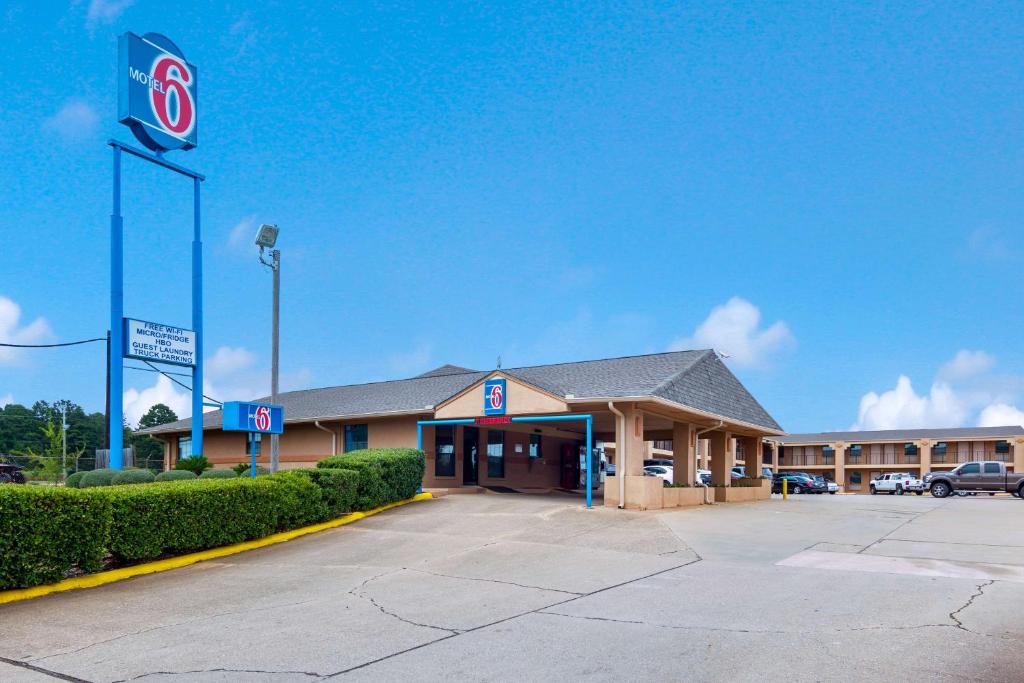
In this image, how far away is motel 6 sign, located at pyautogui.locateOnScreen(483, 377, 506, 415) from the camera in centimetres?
2195

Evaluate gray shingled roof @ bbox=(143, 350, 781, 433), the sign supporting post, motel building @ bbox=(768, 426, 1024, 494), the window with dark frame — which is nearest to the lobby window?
gray shingled roof @ bbox=(143, 350, 781, 433)

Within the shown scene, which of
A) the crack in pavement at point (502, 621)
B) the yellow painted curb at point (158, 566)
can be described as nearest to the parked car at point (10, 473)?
the yellow painted curb at point (158, 566)

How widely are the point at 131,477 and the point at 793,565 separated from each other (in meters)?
12.9

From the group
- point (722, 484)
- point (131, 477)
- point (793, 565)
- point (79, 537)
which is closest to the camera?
point (79, 537)

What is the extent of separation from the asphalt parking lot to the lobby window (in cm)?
871

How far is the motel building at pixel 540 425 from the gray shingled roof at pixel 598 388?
0.20ft

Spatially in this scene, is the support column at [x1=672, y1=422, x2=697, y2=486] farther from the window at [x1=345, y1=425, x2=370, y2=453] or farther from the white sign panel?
the white sign panel

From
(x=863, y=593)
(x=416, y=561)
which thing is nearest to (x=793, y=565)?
(x=863, y=593)

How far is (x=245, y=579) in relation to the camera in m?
12.4

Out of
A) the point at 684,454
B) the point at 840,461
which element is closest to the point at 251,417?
the point at 684,454

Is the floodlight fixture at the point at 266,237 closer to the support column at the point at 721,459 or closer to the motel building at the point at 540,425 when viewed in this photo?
the motel building at the point at 540,425

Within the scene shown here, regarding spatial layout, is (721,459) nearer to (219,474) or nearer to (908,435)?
Answer: (219,474)

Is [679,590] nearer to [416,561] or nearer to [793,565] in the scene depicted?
[793,565]

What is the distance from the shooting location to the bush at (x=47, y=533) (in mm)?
11133
